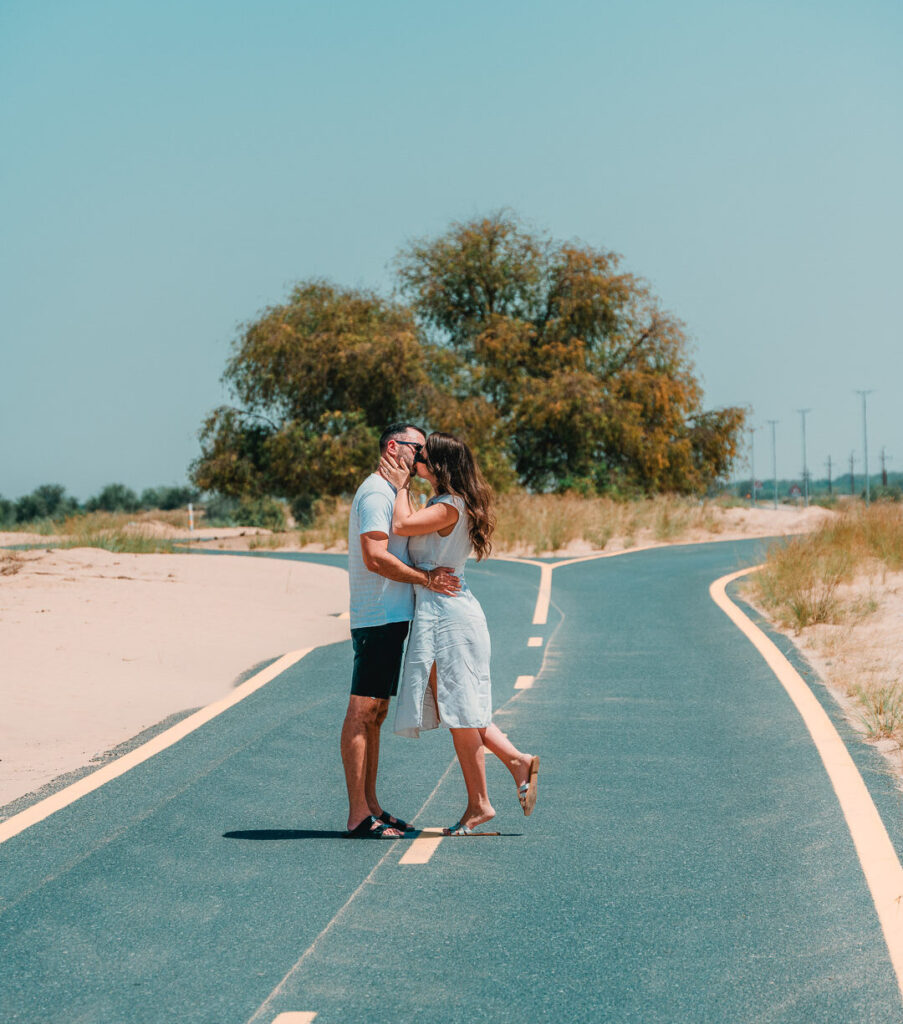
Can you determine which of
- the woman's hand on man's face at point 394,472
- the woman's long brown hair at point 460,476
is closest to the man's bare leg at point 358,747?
the woman's long brown hair at point 460,476

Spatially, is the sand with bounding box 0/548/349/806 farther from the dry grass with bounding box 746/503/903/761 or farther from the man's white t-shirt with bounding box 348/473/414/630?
the dry grass with bounding box 746/503/903/761

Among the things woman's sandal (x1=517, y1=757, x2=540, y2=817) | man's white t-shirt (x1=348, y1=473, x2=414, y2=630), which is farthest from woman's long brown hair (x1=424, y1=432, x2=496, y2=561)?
woman's sandal (x1=517, y1=757, x2=540, y2=817)

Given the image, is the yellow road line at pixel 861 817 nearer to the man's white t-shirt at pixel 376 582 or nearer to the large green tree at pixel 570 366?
the man's white t-shirt at pixel 376 582

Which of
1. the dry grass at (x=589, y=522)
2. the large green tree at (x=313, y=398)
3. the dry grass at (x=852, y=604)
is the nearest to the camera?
the dry grass at (x=852, y=604)

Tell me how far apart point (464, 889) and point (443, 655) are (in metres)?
1.18

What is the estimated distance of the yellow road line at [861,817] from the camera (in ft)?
14.6

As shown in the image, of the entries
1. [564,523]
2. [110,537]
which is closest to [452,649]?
[110,537]

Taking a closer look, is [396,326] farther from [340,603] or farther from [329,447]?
[340,603]

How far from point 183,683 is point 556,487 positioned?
117ft

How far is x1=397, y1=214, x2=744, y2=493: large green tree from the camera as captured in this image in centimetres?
4347

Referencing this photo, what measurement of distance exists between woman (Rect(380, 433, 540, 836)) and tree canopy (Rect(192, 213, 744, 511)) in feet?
109

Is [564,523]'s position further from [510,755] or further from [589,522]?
[510,755]

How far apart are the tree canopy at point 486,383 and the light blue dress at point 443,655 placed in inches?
1310

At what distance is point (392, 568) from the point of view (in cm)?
559
